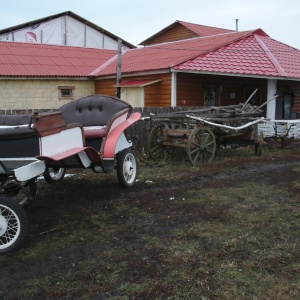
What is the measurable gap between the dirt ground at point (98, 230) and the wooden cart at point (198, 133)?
117cm

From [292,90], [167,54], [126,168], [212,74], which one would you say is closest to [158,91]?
[212,74]

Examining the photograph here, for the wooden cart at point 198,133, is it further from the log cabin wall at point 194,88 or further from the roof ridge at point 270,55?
the roof ridge at point 270,55

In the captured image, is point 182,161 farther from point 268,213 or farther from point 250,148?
point 268,213

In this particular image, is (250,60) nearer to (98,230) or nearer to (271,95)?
(271,95)

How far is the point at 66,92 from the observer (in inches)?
754

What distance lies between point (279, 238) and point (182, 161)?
5.61 meters

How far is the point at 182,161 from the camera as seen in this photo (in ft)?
33.3

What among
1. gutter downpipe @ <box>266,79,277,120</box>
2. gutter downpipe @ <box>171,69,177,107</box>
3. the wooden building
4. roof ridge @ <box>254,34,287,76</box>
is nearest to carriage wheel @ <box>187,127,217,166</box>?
the wooden building

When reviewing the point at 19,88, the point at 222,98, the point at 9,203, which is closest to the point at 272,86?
the point at 222,98

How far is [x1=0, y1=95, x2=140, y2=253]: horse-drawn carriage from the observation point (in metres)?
4.34

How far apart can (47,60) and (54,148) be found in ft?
51.3

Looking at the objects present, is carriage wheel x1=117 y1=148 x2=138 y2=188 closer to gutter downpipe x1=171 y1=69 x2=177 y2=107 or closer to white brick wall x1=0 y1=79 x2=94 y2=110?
gutter downpipe x1=171 y1=69 x2=177 y2=107

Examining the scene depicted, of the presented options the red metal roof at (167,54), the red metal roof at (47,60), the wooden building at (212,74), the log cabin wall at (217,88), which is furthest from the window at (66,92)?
the log cabin wall at (217,88)

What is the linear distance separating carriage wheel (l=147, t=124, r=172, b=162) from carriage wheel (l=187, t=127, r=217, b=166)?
0.79m
